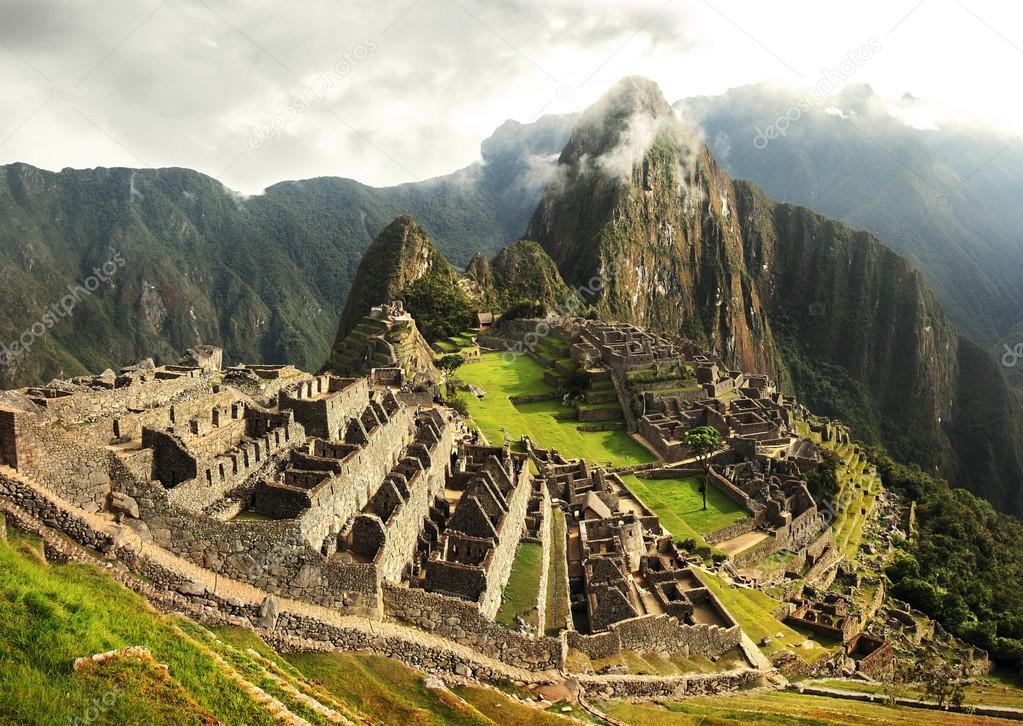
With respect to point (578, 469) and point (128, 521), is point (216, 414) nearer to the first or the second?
point (128, 521)

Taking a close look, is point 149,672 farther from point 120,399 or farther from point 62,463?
A: point 120,399

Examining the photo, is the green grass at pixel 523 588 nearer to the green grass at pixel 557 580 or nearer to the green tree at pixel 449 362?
the green grass at pixel 557 580

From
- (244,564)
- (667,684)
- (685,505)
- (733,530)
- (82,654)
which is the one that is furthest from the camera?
(685,505)

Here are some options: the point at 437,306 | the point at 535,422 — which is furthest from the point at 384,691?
the point at 437,306

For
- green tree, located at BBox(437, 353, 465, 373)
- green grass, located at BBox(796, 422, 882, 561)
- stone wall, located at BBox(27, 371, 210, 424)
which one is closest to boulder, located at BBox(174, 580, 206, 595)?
stone wall, located at BBox(27, 371, 210, 424)

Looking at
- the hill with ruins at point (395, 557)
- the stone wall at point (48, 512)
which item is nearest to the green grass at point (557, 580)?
the hill with ruins at point (395, 557)
